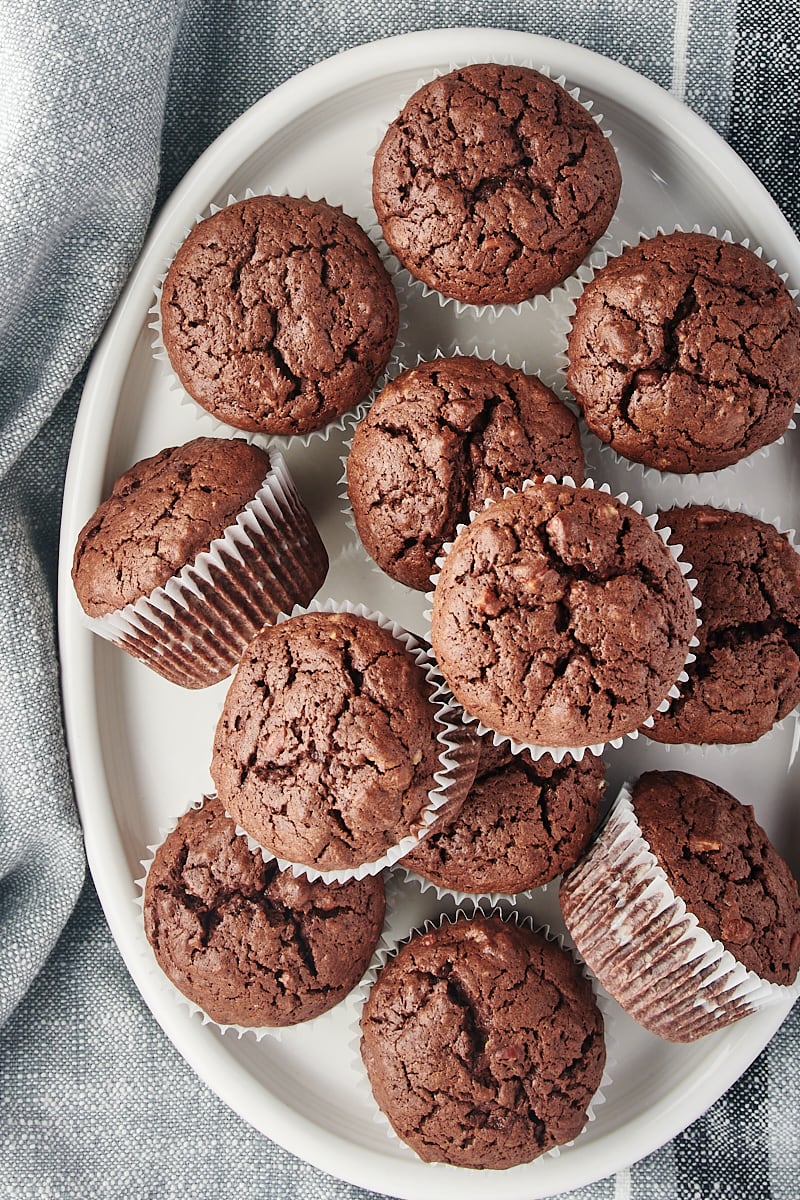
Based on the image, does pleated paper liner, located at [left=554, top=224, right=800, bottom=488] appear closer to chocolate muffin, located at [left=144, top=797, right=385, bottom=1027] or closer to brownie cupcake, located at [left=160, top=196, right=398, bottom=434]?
brownie cupcake, located at [left=160, top=196, right=398, bottom=434]

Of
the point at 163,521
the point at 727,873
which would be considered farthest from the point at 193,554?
the point at 727,873

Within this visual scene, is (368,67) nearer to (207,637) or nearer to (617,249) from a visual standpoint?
(617,249)

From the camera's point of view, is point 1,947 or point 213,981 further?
point 1,947

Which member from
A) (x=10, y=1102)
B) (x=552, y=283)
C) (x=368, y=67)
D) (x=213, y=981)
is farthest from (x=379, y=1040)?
(x=368, y=67)

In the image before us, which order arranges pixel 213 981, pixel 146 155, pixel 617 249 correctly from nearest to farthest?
pixel 213 981
pixel 146 155
pixel 617 249

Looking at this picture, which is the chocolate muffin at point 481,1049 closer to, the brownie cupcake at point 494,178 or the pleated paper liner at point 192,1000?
the pleated paper liner at point 192,1000

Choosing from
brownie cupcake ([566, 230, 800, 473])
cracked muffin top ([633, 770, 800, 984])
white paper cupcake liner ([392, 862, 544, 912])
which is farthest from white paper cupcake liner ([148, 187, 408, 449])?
cracked muffin top ([633, 770, 800, 984])
